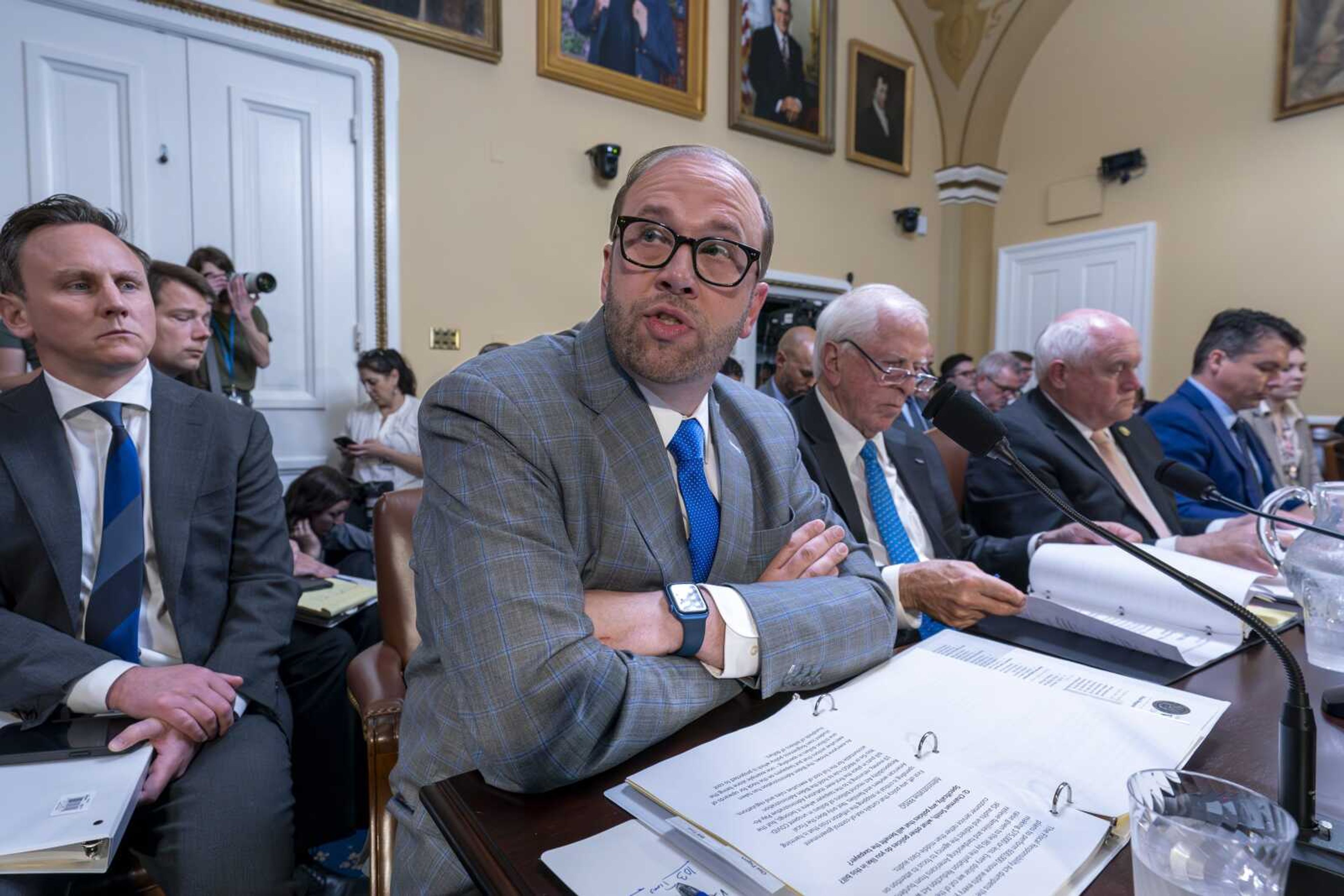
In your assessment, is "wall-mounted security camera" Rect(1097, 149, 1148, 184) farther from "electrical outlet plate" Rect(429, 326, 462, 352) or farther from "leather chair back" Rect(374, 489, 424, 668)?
"leather chair back" Rect(374, 489, 424, 668)

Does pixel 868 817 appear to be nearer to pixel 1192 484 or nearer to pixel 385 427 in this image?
pixel 1192 484

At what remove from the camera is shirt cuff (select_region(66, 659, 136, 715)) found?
1.29 m

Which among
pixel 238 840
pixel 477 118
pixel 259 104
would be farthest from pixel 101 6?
pixel 238 840

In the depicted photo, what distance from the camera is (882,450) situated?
2.03 metres

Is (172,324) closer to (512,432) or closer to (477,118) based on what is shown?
(512,432)

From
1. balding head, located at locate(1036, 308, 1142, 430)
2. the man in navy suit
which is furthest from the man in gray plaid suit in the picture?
the man in navy suit

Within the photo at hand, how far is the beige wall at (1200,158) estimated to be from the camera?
213 inches

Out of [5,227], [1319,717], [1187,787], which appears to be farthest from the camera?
[5,227]

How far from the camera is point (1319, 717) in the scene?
36.5 inches

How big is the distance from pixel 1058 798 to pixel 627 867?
39cm

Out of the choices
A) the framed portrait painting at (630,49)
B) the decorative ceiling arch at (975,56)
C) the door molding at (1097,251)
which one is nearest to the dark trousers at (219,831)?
the framed portrait painting at (630,49)

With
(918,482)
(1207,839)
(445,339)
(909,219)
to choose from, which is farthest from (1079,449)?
(909,219)

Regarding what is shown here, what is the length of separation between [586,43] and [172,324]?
359 centimetres

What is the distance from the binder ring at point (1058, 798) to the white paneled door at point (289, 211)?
4.17 m
